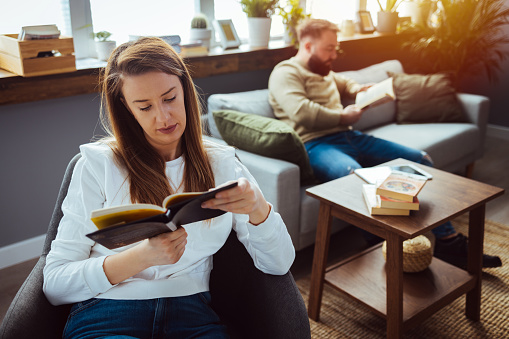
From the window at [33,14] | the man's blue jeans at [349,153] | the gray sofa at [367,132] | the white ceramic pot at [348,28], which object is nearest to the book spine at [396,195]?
the gray sofa at [367,132]

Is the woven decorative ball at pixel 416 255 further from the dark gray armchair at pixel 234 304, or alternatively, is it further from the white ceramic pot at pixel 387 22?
the white ceramic pot at pixel 387 22

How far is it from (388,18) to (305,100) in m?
1.69

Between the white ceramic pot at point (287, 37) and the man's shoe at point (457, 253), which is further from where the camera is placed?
the white ceramic pot at point (287, 37)

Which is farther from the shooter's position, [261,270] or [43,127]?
[43,127]

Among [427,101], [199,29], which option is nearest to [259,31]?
[199,29]

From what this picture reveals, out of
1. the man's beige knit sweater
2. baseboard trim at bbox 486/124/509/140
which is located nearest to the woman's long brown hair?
the man's beige knit sweater

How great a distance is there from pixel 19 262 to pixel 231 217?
1.60 metres

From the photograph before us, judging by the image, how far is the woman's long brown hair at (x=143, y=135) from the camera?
123cm

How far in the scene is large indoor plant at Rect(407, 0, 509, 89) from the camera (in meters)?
3.70

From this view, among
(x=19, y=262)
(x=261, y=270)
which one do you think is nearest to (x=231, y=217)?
(x=261, y=270)

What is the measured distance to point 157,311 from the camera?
3.84ft

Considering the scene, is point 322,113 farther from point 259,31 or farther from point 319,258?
point 319,258

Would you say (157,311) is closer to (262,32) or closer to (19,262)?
(19,262)

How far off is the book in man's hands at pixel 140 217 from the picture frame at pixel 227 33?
2160 millimetres
